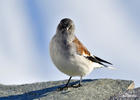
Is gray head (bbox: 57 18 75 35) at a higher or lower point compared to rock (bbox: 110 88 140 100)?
higher

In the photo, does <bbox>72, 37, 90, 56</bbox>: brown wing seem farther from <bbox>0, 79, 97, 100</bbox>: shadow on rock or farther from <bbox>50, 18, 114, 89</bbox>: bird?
<bbox>0, 79, 97, 100</bbox>: shadow on rock

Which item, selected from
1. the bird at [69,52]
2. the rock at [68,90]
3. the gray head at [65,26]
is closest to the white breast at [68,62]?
the bird at [69,52]

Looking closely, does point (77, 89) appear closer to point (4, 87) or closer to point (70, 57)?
point (70, 57)

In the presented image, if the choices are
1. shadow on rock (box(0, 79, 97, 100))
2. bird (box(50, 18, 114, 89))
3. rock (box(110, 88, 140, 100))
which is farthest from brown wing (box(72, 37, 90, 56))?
rock (box(110, 88, 140, 100))

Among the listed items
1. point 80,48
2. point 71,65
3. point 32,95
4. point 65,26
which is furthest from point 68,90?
point 65,26

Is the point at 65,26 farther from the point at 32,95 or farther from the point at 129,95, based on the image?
the point at 129,95

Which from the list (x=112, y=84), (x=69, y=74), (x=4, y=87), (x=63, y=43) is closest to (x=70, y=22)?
(x=63, y=43)
